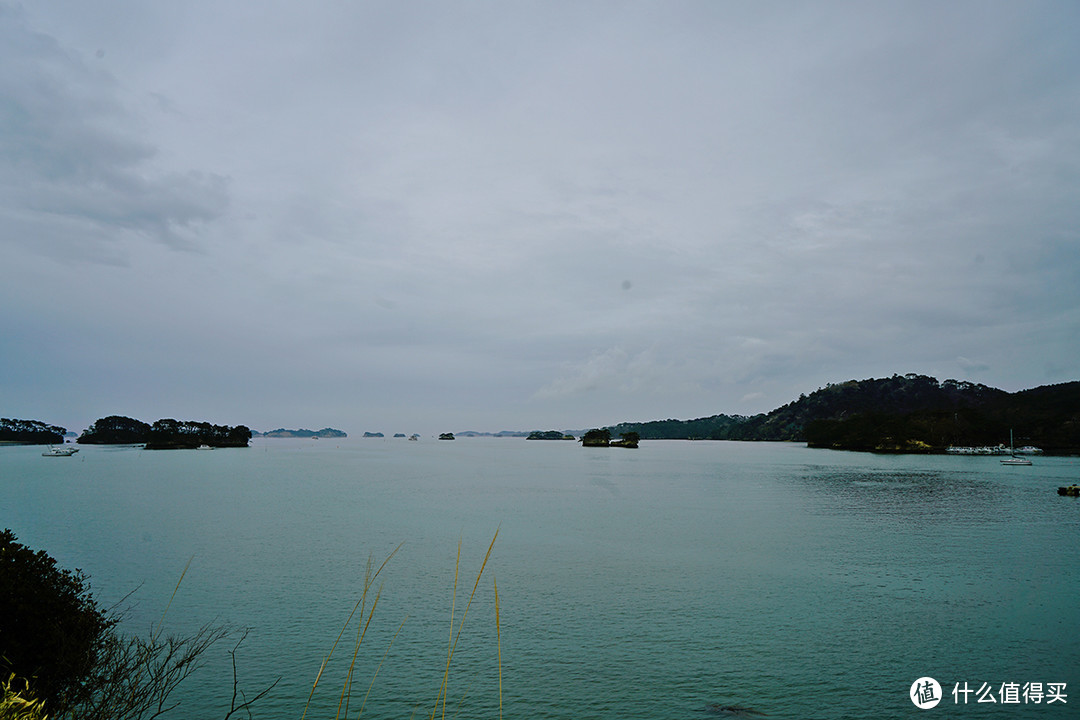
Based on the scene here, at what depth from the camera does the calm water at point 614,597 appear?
1517 cm

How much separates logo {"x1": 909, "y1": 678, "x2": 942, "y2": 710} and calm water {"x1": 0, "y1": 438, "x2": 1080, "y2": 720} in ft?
0.89

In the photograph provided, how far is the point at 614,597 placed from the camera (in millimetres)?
23359

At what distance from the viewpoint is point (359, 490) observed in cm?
6725

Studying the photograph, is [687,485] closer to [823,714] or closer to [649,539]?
[649,539]

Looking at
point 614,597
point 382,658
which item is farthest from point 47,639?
point 614,597

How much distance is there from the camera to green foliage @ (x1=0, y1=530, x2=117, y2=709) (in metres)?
9.98

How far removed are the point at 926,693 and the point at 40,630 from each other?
18.6m

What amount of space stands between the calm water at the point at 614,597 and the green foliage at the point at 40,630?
4.04 m

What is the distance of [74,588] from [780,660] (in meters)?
16.8

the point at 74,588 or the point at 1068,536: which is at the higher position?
the point at 74,588

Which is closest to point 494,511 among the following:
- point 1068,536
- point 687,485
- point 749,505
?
point 749,505

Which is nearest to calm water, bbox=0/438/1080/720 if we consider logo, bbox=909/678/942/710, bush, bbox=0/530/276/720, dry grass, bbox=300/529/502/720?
logo, bbox=909/678/942/710

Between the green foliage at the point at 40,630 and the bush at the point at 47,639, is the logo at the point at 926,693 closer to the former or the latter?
the bush at the point at 47,639

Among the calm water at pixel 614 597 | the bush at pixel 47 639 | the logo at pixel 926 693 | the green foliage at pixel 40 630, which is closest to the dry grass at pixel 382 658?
the calm water at pixel 614 597
